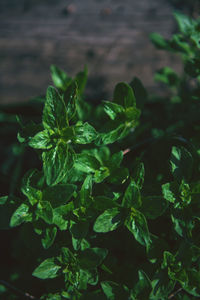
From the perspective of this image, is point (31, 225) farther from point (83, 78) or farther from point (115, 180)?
point (83, 78)

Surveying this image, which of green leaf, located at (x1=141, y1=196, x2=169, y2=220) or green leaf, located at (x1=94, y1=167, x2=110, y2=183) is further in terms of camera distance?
green leaf, located at (x1=94, y1=167, x2=110, y2=183)

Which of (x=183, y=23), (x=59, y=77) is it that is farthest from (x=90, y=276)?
(x=183, y=23)

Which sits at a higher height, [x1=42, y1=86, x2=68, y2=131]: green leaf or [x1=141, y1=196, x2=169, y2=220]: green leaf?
[x1=42, y1=86, x2=68, y2=131]: green leaf

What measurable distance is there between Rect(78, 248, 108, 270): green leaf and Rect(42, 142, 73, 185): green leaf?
39cm

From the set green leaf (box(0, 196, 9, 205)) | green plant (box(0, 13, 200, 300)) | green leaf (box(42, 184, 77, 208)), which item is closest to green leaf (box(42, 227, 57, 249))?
green plant (box(0, 13, 200, 300))

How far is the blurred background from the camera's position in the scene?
249cm

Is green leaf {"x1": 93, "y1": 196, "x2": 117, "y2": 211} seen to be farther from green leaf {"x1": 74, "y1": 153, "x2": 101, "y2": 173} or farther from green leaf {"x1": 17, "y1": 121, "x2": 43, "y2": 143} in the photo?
green leaf {"x1": 17, "y1": 121, "x2": 43, "y2": 143}

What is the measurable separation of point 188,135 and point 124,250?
0.79m

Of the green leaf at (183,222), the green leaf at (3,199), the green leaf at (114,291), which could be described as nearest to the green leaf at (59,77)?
the green leaf at (3,199)

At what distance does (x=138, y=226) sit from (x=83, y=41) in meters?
1.77

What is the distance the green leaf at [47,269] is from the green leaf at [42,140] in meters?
0.51

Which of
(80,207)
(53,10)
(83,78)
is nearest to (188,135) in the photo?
(83,78)

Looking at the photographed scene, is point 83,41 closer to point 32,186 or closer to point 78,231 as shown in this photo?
point 32,186

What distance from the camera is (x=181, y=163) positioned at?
4.62 feet
